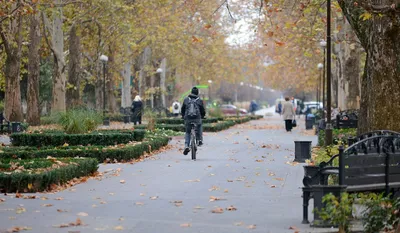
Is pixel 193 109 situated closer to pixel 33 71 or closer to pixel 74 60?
pixel 33 71

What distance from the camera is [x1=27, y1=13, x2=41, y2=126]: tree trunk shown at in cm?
4594

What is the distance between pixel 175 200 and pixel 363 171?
359 centimetres

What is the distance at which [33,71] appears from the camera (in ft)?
153

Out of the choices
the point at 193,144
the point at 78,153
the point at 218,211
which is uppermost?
the point at 193,144

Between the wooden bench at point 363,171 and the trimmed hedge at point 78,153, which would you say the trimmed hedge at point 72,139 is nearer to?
the trimmed hedge at point 78,153

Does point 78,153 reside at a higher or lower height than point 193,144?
lower

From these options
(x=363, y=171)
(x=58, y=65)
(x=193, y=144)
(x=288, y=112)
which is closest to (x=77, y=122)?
(x=193, y=144)

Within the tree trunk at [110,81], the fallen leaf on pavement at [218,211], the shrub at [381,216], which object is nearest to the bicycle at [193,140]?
the fallen leaf on pavement at [218,211]

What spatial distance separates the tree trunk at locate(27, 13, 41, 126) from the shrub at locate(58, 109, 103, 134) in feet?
53.0

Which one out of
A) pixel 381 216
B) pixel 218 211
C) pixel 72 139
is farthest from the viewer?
pixel 72 139

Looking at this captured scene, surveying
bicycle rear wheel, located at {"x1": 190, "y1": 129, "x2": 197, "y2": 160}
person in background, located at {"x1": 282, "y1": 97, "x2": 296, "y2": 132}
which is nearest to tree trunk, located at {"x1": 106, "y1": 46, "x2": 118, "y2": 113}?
person in background, located at {"x1": 282, "y1": 97, "x2": 296, "y2": 132}

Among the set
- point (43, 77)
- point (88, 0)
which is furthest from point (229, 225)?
point (43, 77)

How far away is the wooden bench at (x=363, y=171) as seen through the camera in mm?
11625

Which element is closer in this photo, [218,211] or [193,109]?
[218,211]
